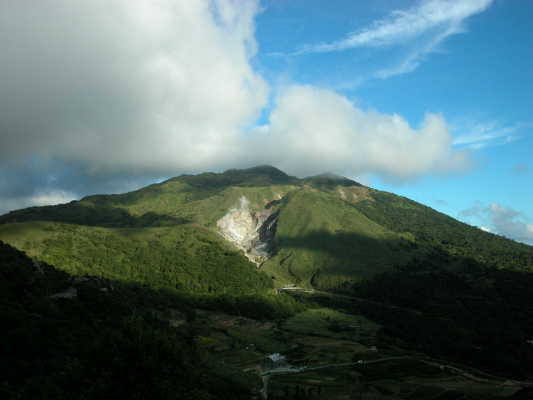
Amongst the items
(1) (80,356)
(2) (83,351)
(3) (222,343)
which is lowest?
(3) (222,343)

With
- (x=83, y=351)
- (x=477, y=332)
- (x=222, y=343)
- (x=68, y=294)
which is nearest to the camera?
(x=83, y=351)

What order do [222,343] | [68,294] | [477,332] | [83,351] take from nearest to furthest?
[83,351], [68,294], [222,343], [477,332]

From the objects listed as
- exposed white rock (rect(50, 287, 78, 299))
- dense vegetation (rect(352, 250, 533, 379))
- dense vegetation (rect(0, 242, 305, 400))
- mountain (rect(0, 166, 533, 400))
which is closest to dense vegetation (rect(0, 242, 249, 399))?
dense vegetation (rect(0, 242, 305, 400))

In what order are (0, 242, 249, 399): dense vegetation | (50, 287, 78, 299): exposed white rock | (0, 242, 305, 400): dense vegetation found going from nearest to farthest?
1. (0, 242, 249, 399): dense vegetation
2. (0, 242, 305, 400): dense vegetation
3. (50, 287, 78, 299): exposed white rock

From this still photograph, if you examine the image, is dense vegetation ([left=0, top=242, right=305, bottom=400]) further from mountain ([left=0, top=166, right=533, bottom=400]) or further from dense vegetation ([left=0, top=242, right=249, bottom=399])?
mountain ([left=0, top=166, right=533, bottom=400])

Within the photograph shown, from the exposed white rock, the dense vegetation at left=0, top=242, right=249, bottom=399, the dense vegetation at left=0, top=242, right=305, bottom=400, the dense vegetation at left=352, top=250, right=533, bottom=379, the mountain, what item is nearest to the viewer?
the dense vegetation at left=0, top=242, right=249, bottom=399

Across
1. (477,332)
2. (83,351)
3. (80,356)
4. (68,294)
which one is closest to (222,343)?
(68,294)

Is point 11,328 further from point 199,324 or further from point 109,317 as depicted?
point 199,324

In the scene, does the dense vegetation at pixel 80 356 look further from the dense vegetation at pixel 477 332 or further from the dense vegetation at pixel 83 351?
the dense vegetation at pixel 477 332

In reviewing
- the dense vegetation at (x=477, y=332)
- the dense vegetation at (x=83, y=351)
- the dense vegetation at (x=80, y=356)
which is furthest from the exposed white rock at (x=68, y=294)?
the dense vegetation at (x=477, y=332)

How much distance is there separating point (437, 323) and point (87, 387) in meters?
181

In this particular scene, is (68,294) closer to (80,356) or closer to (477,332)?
(80,356)

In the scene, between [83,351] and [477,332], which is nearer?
[83,351]

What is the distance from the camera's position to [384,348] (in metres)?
138
